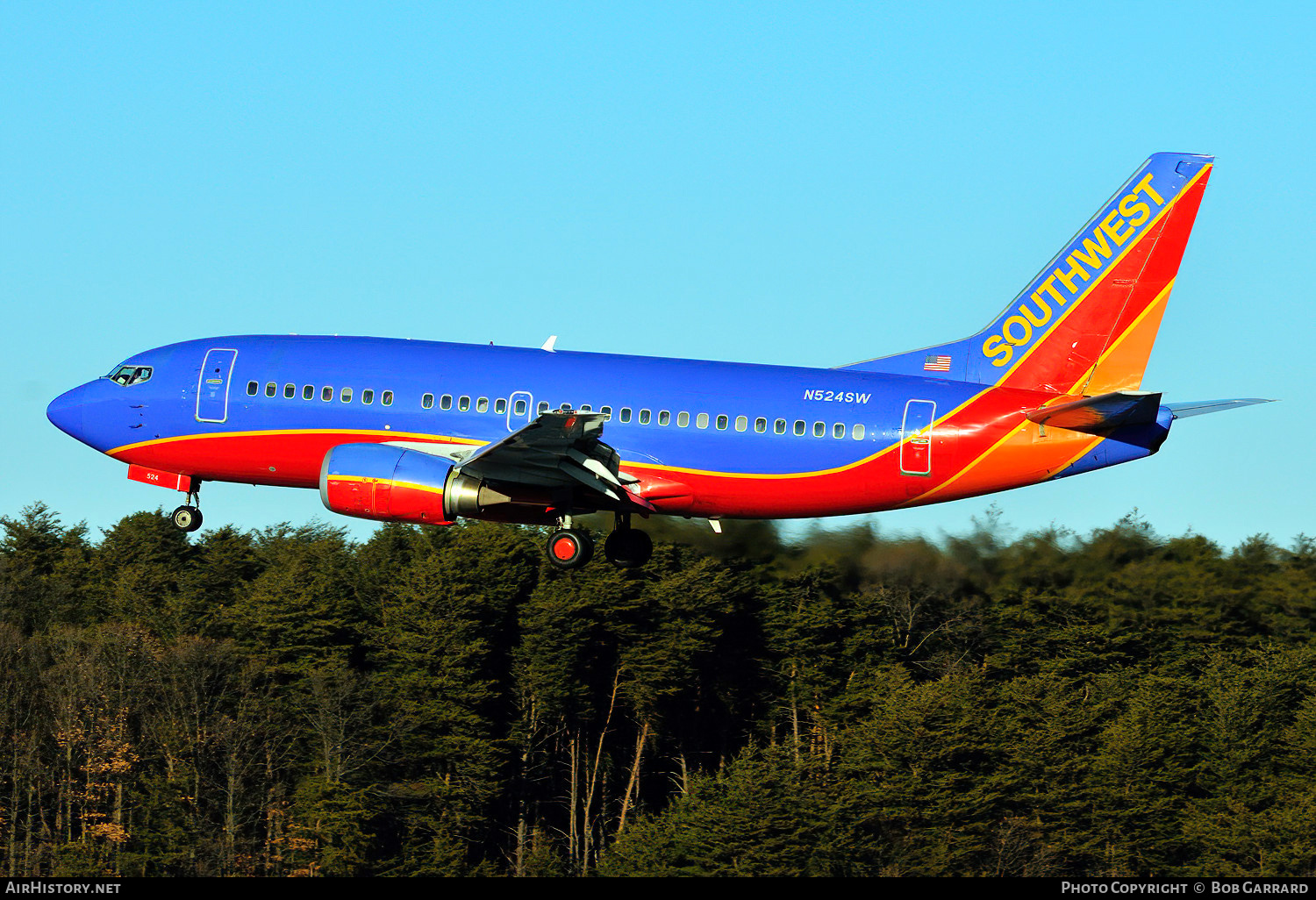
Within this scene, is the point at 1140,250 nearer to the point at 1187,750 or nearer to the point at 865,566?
the point at 865,566

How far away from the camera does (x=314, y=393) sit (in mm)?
34312

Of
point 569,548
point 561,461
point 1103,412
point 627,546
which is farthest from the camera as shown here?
point 627,546

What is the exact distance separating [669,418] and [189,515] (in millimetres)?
12887

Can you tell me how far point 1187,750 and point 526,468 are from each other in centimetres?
5423

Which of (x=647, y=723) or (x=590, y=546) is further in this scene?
(x=647, y=723)

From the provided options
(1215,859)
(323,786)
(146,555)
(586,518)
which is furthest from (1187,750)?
(146,555)

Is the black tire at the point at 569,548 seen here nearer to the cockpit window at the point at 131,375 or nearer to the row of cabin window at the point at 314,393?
the row of cabin window at the point at 314,393

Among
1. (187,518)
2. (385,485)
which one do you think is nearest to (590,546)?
(385,485)

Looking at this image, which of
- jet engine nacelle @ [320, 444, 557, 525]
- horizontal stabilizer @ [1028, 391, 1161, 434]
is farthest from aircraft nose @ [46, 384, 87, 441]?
horizontal stabilizer @ [1028, 391, 1161, 434]

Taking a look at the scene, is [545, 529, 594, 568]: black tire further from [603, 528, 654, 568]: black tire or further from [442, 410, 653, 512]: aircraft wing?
[603, 528, 654, 568]: black tire

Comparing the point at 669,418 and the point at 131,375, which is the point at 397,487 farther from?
the point at 131,375

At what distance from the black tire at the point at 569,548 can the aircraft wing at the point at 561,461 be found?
116cm

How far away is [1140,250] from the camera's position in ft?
113

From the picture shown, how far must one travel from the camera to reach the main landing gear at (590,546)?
33938 millimetres
